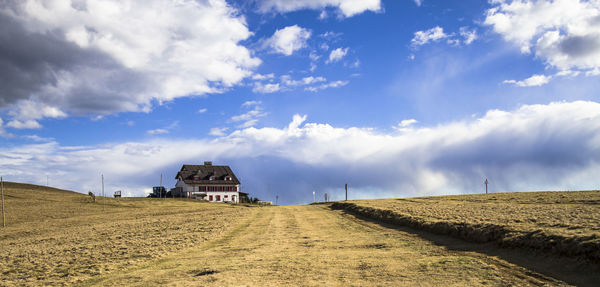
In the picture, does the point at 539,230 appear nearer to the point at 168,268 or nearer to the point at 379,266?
the point at 379,266

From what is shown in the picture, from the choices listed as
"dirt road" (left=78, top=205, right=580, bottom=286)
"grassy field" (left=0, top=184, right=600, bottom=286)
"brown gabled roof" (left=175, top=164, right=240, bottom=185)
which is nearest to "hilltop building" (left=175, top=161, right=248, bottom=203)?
"brown gabled roof" (left=175, top=164, right=240, bottom=185)

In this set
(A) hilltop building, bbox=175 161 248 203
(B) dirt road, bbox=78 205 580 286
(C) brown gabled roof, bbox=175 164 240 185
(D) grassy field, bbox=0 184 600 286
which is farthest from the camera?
(C) brown gabled roof, bbox=175 164 240 185

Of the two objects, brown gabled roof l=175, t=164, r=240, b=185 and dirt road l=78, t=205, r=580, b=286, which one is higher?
brown gabled roof l=175, t=164, r=240, b=185

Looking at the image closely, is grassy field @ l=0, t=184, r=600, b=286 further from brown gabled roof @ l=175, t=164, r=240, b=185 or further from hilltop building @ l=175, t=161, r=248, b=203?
brown gabled roof @ l=175, t=164, r=240, b=185

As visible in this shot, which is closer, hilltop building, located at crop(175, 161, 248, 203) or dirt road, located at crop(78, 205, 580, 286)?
dirt road, located at crop(78, 205, 580, 286)

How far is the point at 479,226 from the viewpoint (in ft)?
58.3

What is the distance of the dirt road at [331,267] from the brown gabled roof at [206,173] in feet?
281

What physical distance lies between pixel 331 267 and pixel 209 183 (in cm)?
9299

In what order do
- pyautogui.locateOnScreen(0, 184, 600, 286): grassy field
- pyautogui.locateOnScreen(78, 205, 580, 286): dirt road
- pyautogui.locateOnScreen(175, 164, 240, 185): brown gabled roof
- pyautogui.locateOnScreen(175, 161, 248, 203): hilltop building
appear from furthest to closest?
1. pyautogui.locateOnScreen(175, 164, 240, 185): brown gabled roof
2. pyautogui.locateOnScreen(175, 161, 248, 203): hilltop building
3. pyautogui.locateOnScreen(0, 184, 600, 286): grassy field
4. pyautogui.locateOnScreen(78, 205, 580, 286): dirt road

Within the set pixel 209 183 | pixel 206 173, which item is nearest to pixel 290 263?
pixel 209 183

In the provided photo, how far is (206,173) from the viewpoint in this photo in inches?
4085

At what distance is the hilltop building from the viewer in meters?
99.7

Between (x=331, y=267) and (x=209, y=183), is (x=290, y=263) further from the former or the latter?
(x=209, y=183)

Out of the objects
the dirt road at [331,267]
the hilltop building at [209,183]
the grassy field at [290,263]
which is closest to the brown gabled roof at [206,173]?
the hilltop building at [209,183]
